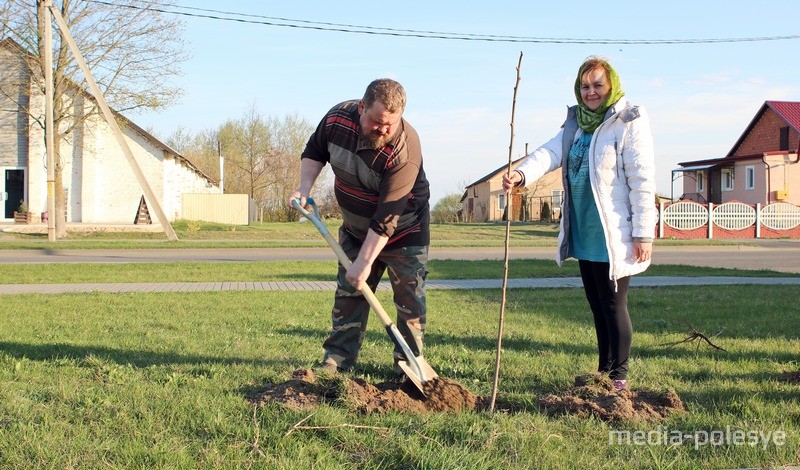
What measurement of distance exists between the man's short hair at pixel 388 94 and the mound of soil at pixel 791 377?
2984mm

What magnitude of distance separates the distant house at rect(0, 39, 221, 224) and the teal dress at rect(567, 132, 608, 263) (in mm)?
27685

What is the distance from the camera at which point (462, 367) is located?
488 cm

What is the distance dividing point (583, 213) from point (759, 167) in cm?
3702

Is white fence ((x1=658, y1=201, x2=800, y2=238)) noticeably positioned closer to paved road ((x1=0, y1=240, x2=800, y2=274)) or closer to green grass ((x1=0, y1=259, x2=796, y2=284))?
paved road ((x1=0, y1=240, x2=800, y2=274))

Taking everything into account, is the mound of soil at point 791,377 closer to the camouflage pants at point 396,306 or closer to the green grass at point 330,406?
the green grass at point 330,406

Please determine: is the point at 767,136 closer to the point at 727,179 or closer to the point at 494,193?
the point at 727,179

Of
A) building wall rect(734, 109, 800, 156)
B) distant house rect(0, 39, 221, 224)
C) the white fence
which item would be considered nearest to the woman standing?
distant house rect(0, 39, 221, 224)

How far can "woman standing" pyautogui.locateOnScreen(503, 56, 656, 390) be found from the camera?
13.5 ft

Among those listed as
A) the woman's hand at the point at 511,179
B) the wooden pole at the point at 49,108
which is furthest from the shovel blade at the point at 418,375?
the wooden pole at the point at 49,108

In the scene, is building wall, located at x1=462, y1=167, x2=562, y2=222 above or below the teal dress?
above

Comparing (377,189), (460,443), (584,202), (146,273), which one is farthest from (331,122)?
(146,273)

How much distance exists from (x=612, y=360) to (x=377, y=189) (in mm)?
1771

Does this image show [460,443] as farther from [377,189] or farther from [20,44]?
[20,44]

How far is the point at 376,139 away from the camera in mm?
4020
